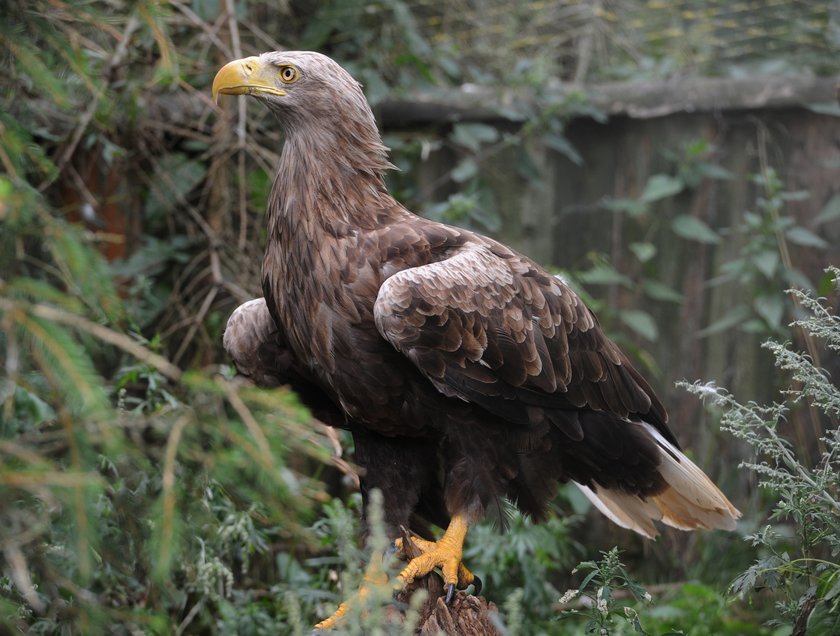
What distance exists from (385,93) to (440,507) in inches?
104

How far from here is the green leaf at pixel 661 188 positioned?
5359 millimetres

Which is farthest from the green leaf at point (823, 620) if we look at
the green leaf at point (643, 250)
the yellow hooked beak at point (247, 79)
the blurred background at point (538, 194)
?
the green leaf at point (643, 250)

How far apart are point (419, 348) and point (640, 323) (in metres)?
2.63

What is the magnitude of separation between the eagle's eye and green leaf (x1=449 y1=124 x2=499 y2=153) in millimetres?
2274

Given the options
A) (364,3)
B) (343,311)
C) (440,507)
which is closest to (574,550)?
(440,507)

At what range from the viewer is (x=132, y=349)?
5.69 ft

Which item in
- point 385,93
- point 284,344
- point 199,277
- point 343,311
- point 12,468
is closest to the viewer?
point 12,468

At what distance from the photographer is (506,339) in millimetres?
3207

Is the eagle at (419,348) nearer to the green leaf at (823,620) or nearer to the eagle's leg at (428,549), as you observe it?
the eagle's leg at (428,549)

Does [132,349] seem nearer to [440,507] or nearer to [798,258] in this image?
[440,507]

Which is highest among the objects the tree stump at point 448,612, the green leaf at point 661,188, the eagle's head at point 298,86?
the eagle's head at point 298,86

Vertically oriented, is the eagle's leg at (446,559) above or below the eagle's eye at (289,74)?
below

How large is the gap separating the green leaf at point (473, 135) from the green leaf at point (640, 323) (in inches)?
48.2

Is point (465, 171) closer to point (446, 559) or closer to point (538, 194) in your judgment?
point (538, 194)
